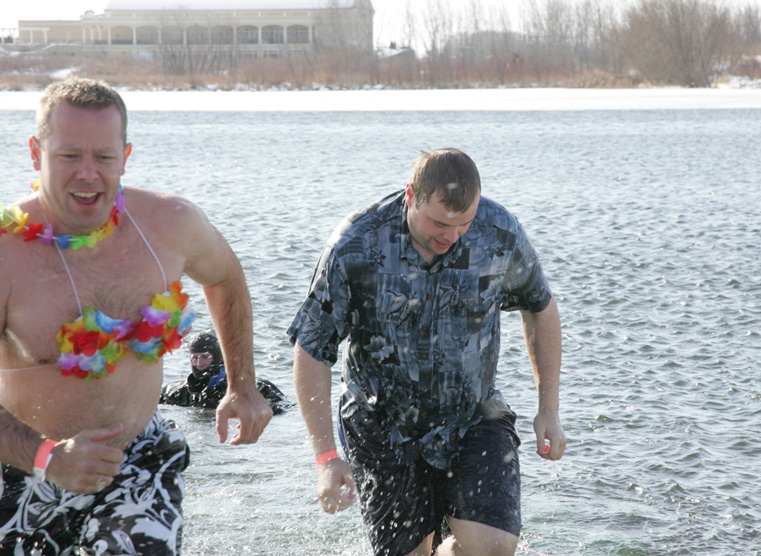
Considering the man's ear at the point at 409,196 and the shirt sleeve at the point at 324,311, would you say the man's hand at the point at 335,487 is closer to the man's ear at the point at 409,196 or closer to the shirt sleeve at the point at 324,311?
the shirt sleeve at the point at 324,311

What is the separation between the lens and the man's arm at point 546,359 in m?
3.56

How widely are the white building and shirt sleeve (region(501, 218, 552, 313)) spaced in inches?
3139

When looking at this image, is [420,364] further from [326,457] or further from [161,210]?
[161,210]

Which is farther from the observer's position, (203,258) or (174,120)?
(174,120)

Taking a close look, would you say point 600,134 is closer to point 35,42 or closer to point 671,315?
point 671,315

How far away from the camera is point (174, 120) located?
3381cm

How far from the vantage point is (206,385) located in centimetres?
699

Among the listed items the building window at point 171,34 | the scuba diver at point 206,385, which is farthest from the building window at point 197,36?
the scuba diver at point 206,385

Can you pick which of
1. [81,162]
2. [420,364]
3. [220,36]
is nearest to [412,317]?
[420,364]

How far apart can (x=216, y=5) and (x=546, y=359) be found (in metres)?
95.5

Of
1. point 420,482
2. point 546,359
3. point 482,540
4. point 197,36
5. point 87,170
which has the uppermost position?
point 197,36

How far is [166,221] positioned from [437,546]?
1.62 m

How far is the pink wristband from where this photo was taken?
260cm

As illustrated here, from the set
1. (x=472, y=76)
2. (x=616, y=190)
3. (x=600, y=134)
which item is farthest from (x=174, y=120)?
(x=472, y=76)
